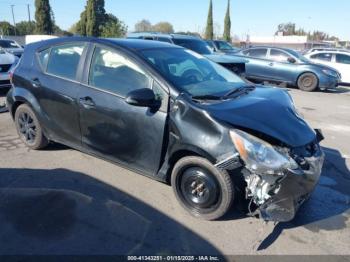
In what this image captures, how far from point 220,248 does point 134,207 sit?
3.47ft

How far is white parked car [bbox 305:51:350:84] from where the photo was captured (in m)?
15.5

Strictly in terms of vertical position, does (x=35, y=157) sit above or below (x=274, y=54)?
below

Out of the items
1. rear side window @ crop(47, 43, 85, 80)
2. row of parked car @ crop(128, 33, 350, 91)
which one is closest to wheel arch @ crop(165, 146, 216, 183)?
rear side window @ crop(47, 43, 85, 80)

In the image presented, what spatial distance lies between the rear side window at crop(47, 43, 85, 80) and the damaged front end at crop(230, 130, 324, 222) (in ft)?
7.60

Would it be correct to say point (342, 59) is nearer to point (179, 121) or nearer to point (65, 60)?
point (65, 60)

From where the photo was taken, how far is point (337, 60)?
15812 millimetres

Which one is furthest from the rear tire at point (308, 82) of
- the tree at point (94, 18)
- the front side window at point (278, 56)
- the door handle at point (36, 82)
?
the tree at point (94, 18)

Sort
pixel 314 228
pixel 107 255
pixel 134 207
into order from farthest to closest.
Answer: pixel 134 207 < pixel 314 228 < pixel 107 255

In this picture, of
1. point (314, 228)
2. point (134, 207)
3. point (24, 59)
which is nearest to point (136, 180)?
point (134, 207)

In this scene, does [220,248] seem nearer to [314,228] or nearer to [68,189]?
[314,228]

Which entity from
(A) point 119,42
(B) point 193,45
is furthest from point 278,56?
(A) point 119,42

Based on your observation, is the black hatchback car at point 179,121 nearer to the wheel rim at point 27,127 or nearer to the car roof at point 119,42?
the car roof at point 119,42

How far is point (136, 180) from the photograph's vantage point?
4.38m

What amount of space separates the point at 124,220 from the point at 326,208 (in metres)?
2.21
